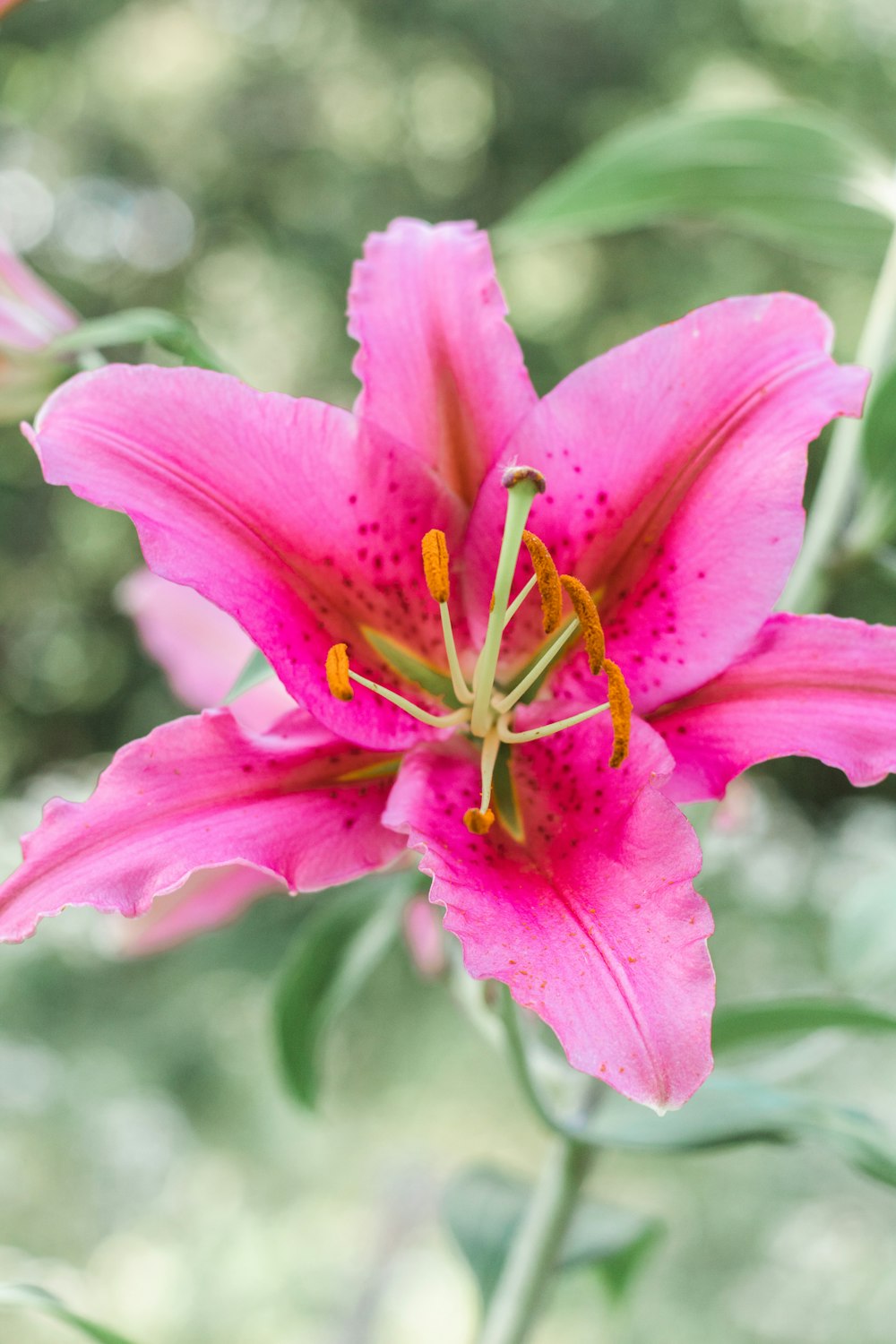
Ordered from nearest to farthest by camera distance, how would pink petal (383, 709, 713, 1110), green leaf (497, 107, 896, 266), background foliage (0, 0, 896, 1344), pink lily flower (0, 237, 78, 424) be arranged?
pink petal (383, 709, 713, 1110), pink lily flower (0, 237, 78, 424), green leaf (497, 107, 896, 266), background foliage (0, 0, 896, 1344)

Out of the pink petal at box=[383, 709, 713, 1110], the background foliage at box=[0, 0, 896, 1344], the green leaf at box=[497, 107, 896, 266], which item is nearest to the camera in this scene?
the pink petal at box=[383, 709, 713, 1110]

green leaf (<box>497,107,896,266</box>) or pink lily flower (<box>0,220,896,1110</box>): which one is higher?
green leaf (<box>497,107,896,266</box>)

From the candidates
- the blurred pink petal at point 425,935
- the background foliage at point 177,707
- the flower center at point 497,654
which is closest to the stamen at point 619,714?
the flower center at point 497,654

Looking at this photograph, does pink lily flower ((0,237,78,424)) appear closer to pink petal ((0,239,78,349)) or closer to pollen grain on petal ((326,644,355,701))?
pink petal ((0,239,78,349))

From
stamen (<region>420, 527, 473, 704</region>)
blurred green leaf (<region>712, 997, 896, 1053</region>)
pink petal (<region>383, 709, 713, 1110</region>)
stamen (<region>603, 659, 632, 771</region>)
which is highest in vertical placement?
stamen (<region>420, 527, 473, 704</region>)

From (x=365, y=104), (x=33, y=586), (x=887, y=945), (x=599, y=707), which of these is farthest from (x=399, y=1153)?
(x=365, y=104)

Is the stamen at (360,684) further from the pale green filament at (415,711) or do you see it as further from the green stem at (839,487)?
the green stem at (839,487)

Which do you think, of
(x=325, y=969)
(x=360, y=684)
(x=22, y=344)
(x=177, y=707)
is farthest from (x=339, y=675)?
(x=177, y=707)

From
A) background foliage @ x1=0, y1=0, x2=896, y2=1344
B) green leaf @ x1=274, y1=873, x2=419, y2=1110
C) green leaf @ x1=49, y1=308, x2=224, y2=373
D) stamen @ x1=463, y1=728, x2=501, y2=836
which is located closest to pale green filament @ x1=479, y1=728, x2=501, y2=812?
stamen @ x1=463, y1=728, x2=501, y2=836
